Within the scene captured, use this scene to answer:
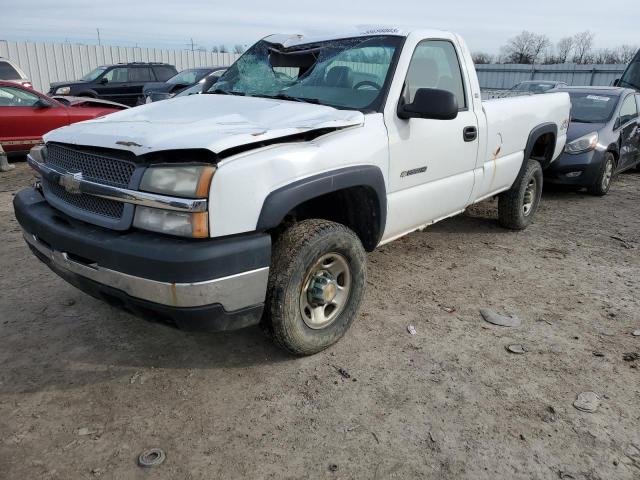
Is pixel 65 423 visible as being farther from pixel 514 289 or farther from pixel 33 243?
pixel 514 289

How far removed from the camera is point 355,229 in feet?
10.9

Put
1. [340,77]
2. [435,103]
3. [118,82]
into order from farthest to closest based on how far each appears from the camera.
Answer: [118,82]
[340,77]
[435,103]

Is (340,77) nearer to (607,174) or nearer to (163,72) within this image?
(607,174)

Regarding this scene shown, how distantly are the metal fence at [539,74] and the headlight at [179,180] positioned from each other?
82.6 ft

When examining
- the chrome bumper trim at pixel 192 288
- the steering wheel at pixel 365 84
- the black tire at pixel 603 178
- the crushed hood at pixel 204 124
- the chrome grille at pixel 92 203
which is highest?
the steering wheel at pixel 365 84

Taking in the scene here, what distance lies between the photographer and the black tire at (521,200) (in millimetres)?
5266

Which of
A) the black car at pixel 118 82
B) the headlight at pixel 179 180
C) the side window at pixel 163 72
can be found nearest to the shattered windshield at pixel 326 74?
the headlight at pixel 179 180

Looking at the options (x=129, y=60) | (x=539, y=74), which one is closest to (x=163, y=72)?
(x=129, y=60)

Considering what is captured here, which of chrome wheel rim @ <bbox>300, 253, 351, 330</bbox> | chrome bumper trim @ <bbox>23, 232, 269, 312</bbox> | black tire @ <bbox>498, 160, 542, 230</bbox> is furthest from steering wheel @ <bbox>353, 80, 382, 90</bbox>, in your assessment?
black tire @ <bbox>498, 160, 542, 230</bbox>

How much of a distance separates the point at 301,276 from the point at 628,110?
796cm

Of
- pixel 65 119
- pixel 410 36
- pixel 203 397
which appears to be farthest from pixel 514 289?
pixel 65 119

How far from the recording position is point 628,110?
27.2 ft

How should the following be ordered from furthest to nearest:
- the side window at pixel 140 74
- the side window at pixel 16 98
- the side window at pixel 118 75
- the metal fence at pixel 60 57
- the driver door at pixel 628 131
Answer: the metal fence at pixel 60 57
the side window at pixel 140 74
the side window at pixel 118 75
the side window at pixel 16 98
the driver door at pixel 628 131

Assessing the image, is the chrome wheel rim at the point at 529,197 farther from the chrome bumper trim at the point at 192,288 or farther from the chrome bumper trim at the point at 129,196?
the chrome bumper trim at the point at 129,196
